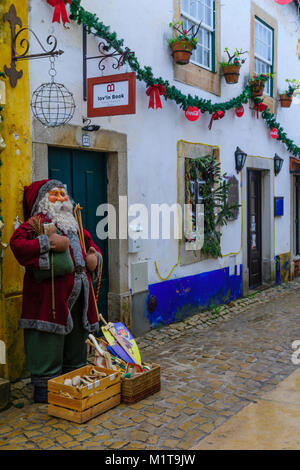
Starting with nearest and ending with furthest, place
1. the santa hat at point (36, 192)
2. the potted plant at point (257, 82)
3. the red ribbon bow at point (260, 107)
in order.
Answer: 1. the santa hat at point (36, 192)
2. the potted plant at point (257, 82)
3. the red ribbon bow at point (260, 107)

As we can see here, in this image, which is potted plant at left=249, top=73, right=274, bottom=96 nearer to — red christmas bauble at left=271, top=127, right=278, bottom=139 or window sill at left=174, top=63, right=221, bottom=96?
window sill at left=174, top=63, right=221, bottom=96

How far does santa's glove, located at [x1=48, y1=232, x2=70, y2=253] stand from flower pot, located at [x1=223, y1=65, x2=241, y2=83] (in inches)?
207

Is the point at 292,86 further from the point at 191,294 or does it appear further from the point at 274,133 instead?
the point at 191,294

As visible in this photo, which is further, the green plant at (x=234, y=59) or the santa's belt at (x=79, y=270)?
the green plant at (x=234, y=59)

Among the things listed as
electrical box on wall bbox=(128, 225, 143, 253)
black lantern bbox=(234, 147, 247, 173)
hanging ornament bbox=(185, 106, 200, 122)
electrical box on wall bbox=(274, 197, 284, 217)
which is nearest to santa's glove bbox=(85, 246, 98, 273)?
electrical box on wall bbox=(128, 225, 143, 253)

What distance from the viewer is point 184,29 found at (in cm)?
756

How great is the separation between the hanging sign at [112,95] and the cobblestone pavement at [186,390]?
2705 mm

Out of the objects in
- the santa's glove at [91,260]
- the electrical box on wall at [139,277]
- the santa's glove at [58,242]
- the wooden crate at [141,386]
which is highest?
the santa's glove at [58,242]

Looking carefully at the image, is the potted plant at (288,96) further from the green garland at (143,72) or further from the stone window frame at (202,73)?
the stone window frame at (202,73)

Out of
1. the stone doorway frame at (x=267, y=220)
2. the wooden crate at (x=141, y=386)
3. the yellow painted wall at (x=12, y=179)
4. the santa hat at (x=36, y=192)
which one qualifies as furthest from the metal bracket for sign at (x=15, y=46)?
the stone doorway frame at (x=267, y=220)

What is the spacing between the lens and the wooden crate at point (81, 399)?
3955 millimetres

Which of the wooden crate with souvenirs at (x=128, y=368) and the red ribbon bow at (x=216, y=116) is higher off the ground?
the red ribbon bow at (x=216, y=116)

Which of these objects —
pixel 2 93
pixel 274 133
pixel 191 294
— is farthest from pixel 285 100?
pixel 2 93

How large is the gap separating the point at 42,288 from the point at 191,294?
12.2 feet
